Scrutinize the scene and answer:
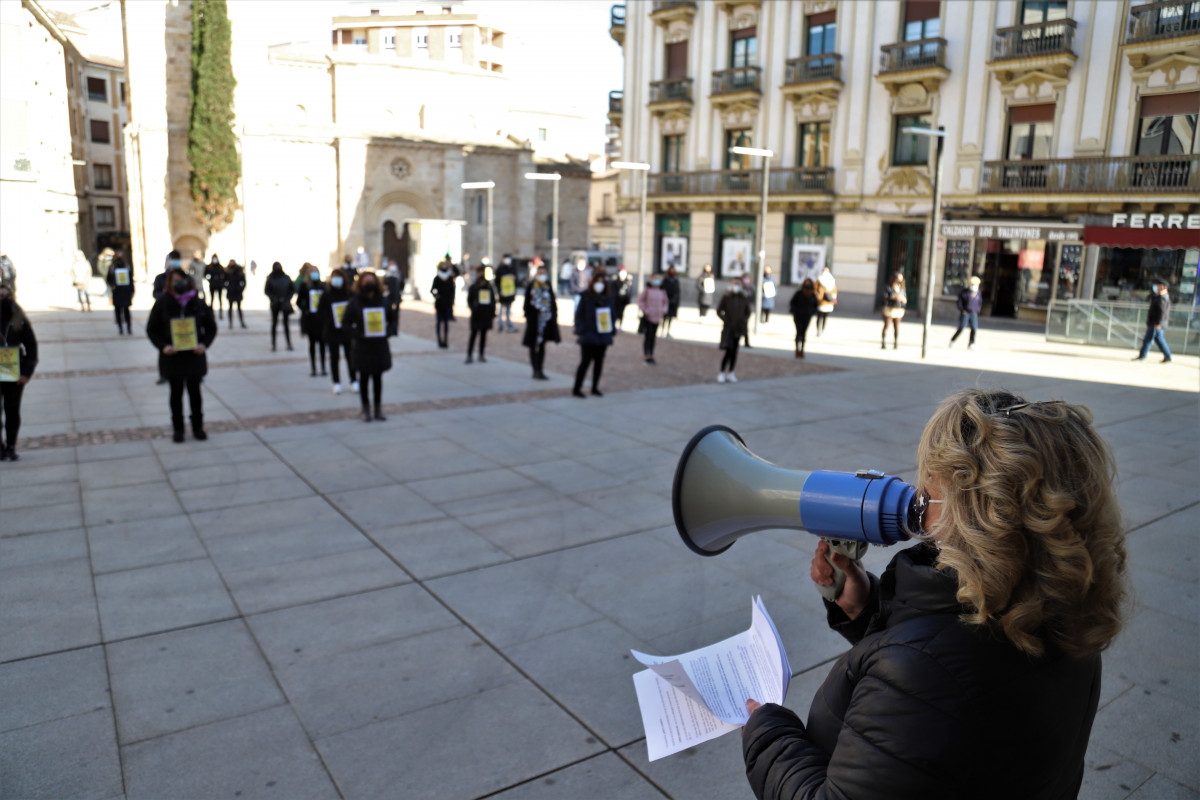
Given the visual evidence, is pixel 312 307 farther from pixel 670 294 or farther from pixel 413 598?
pixel 413 598

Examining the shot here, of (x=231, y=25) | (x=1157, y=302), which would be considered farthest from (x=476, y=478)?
(x=231, y=25)

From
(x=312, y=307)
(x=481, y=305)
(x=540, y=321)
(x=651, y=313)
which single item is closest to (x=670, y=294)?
(x=651, y=313)

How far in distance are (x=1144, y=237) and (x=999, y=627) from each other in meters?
25.5

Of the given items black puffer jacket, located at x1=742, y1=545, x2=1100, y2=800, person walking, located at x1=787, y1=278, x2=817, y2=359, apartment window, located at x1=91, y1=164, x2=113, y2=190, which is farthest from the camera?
apartment window, located at x1=91, y1=164, x2=113, y2=190

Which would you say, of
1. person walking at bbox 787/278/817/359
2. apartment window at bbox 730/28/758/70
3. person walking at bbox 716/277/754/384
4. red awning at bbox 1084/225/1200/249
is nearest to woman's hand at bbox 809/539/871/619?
person walking at bbox 716/277/754/384

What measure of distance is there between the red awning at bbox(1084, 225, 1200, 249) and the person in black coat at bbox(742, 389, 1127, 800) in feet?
80.5

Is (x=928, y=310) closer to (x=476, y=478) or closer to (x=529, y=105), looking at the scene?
(x=476, y=478)

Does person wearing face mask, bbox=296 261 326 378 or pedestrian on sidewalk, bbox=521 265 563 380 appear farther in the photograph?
pedestrian on sidewalk, bbox=521 265 563 380

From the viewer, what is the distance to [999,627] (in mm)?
1425

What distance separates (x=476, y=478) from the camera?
774 cm

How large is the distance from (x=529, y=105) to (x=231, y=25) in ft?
69.9

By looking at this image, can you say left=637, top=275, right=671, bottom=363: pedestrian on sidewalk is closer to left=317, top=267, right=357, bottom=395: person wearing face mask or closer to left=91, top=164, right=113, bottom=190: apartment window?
left=317, top=267, right=357, bottom=395: person wearing face mask

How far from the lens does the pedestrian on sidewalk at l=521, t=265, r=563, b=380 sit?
13093mm

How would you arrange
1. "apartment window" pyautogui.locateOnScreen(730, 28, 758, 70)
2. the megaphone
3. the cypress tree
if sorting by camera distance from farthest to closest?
the cypress tree < "apartment window" pyautogui.locateOnScreen(730, 28, 758, 70) < the megaphone
